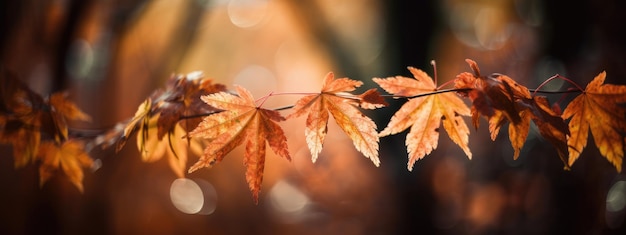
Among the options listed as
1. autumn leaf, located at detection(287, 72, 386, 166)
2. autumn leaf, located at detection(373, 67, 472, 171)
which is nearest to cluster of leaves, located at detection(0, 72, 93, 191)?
autumn leaf, located at detection(287, 72, 386, 166)

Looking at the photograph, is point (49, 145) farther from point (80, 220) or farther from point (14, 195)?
point (14, 195)

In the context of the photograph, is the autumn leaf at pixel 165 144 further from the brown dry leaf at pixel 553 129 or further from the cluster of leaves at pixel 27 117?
the brown dry leaf at pixel 553 129

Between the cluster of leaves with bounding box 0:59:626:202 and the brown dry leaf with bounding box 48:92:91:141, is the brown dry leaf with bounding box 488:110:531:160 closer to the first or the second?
the cluster of leaves with bounding box 0:59:626:202

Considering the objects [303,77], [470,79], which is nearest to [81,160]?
[470,79]

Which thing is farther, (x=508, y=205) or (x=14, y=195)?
(x=14, y=195)

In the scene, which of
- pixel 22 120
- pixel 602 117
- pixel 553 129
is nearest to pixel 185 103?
pixel 22 120

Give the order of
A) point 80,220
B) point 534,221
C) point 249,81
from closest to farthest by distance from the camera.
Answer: point 534,221, point 80,220, point 249,81
